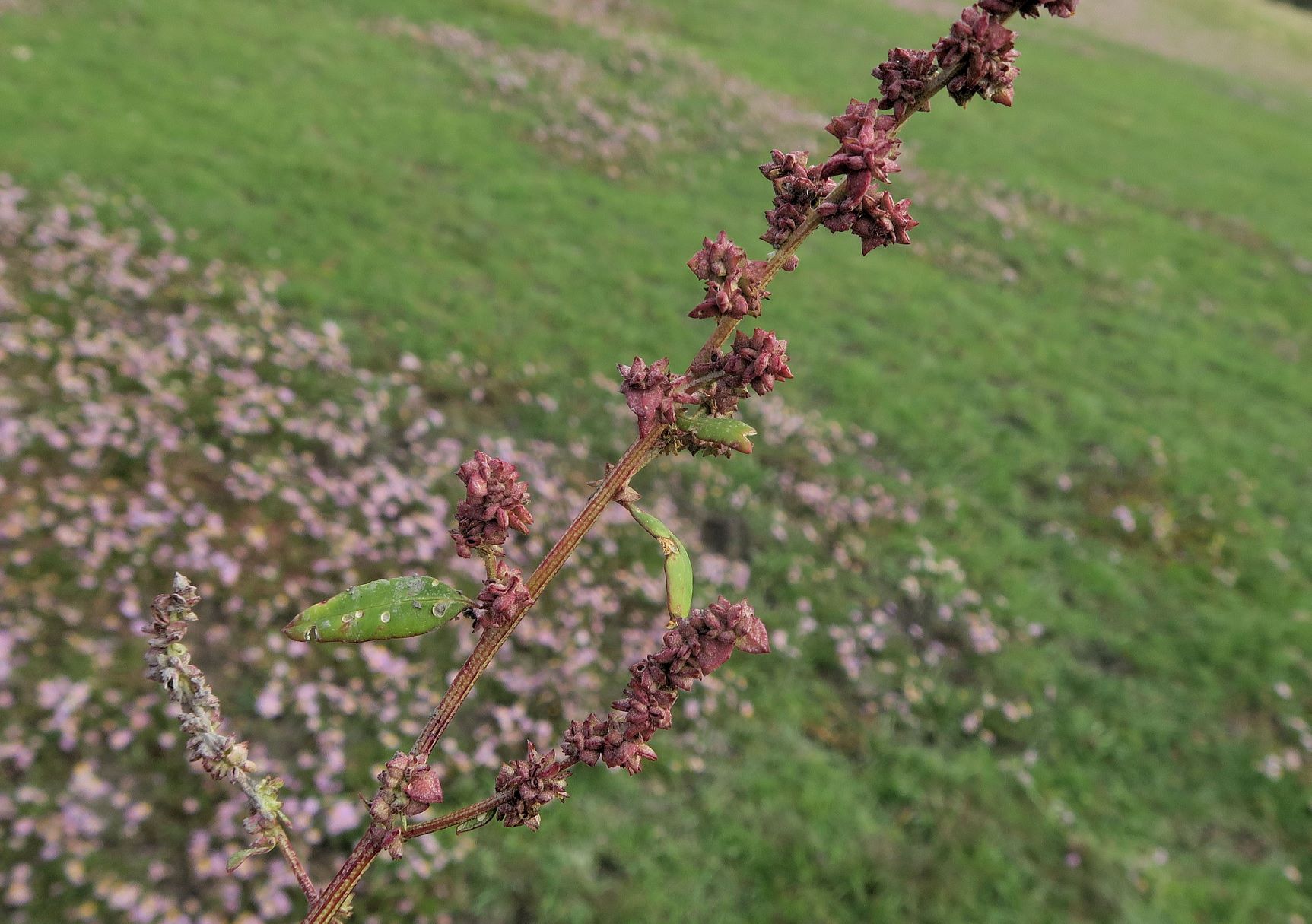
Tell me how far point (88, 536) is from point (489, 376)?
349 cm

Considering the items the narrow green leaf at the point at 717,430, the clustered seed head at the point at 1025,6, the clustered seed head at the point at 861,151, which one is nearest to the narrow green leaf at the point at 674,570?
the narrow green leaf at the point at 717,430

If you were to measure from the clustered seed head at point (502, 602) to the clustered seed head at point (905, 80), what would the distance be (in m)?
0.71

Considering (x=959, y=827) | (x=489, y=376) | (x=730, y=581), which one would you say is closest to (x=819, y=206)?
(x=959, y=827)

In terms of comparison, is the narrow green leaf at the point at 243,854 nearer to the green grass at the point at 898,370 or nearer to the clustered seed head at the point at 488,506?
the clustered seed head at the point at 488,506

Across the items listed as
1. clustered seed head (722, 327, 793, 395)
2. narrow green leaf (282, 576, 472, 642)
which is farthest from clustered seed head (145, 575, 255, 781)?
clustered seed head (722, 327, 793, 395)

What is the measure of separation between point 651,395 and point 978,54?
1.73ft

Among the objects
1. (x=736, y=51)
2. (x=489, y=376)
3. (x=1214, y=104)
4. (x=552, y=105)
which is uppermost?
(x=1214, y=104)

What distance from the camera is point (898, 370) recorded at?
10172 millimetres

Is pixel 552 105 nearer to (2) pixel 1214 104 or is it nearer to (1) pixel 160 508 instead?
(1) pixel 160 508

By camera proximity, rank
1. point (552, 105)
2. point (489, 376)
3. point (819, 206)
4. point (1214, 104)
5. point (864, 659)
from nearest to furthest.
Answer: point (819, 206), point (864, 659), point (489, 376), point (552, 105), point (1214, 104)

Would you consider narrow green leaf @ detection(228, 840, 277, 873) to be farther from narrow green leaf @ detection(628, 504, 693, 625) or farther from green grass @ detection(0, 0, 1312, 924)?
green grass @ detection(0, 0, 1312, 924)

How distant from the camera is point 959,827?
17.3 ft

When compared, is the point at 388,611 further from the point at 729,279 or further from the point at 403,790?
the point at 729,279

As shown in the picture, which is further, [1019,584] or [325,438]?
[1019,584]
